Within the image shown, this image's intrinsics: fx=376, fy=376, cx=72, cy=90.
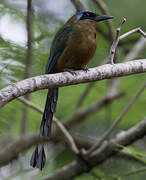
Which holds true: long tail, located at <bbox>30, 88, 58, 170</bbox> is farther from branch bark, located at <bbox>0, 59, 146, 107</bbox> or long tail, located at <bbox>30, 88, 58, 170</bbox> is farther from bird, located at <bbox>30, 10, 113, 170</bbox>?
branch bark, located at <bbox>0, 59, 146, 107</bbox>

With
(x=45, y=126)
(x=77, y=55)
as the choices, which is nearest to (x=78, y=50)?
(x=77, y=55)

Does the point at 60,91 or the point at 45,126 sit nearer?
the point at 45,126

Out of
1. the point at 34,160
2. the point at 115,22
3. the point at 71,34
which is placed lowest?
the point at 34,160

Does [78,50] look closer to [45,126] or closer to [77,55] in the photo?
[77,55]

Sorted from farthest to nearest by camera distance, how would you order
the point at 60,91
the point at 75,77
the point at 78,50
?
the point at 60,91 < the point at 78,50 < the point at 75,77

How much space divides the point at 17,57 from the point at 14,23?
732mm

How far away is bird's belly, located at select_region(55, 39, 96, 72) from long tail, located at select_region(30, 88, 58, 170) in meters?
0.29

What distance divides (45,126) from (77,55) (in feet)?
2.50

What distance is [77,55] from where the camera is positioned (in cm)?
364

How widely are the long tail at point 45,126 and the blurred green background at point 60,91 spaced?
415 mm

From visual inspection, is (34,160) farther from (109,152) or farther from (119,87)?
(119,87)

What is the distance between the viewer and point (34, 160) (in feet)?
10.1

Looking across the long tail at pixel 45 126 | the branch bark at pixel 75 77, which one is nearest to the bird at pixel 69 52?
the long tail at pixel 45 126

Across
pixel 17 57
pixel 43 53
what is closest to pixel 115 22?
pixel 43 53
